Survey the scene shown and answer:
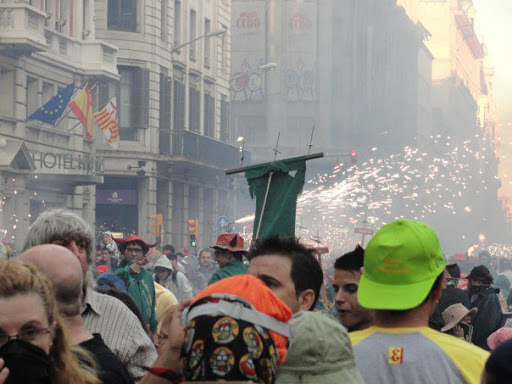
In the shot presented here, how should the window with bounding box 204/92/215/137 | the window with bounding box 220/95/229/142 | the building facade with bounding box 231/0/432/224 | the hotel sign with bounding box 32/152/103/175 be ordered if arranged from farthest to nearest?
the building facade with bounding box 231/0/432/224, the window with bounding box 220/95/229/142, the window with bounding box 204/92/215/137, the hotel sign with bounding box 32/152/103/175

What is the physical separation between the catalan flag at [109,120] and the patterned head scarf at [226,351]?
3629cm

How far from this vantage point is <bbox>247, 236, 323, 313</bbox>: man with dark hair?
512 centimetres

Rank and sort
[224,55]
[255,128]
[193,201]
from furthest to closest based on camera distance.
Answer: [255,128], [224,55], [193,201]

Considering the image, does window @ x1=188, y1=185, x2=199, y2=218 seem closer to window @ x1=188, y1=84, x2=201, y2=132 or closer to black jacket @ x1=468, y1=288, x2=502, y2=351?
window @ x1=188, y1=84, x2=201, y2=132

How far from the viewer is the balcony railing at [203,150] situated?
1955 inches

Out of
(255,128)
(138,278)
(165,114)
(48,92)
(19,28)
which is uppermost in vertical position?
(255,128)

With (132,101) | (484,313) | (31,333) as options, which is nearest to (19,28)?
(132,101)

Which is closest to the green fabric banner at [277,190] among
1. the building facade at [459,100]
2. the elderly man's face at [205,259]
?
the elderly man's face at [205,259]

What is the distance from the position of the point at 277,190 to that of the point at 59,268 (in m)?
4.82

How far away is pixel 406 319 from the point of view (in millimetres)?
4516

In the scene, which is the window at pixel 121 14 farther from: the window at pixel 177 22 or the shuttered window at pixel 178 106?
the window at pixel 177 22

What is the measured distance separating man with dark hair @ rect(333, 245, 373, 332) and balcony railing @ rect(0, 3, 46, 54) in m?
27.6

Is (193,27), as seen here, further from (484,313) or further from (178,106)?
(484,313)

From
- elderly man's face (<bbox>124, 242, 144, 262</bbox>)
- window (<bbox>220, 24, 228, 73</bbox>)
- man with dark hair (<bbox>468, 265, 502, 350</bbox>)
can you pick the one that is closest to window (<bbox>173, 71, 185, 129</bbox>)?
window (<bbox>220, 24, 228, 73</bbox>)
